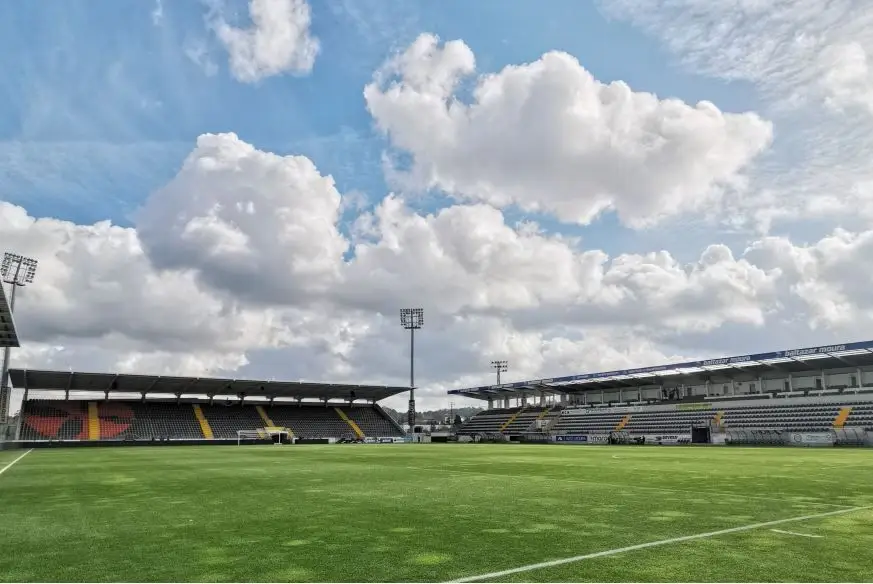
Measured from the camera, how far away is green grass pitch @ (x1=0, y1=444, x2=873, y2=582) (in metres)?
7.05

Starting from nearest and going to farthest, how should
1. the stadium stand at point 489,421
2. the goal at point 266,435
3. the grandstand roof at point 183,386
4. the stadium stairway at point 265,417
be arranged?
the grandstand roof at point 183,386
the goal at point 266,435
the stadium stairway at point 265,417
the stadium stand at point 489,421

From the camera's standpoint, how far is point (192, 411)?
3248 inches

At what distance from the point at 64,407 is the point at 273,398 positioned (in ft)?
85.5

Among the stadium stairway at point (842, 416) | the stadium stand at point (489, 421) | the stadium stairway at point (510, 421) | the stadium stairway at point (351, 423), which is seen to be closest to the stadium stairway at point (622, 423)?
the stadium stairway at point (510, 421)

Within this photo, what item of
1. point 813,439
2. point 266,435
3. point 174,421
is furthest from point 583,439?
point 174,421

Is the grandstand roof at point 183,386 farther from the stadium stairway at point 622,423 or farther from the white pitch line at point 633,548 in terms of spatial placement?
the white pitch line at point 633,548

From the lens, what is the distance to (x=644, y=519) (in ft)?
34.6

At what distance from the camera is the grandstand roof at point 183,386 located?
230ft

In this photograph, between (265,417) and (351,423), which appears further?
(351,423)

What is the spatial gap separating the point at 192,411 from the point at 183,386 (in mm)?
4673

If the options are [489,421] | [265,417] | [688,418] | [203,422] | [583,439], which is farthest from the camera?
[489,421]

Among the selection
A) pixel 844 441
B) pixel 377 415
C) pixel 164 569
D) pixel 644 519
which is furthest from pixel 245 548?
pixel 377 415

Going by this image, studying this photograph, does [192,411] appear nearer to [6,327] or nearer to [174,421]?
[174,421]

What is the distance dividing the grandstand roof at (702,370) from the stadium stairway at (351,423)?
20.8 meters
